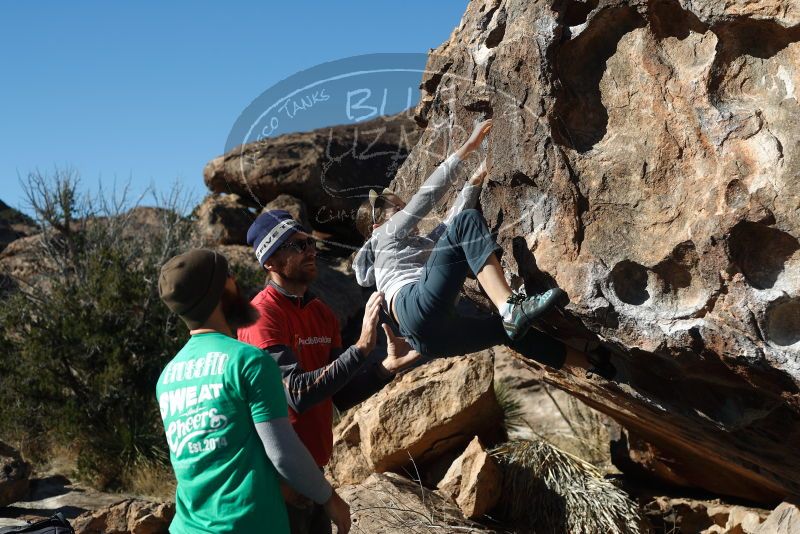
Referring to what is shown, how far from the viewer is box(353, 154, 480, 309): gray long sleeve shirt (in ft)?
15.1

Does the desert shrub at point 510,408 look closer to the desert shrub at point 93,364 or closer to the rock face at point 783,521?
the rock face at point 783,521

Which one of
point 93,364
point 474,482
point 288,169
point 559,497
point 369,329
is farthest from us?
point 288,169

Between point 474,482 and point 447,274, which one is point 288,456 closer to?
point 447,274

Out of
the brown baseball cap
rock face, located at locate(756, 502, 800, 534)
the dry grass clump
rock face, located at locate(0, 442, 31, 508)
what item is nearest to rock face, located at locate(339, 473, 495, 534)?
the dry grass clump

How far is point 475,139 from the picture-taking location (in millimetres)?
4566

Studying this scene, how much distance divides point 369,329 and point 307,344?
337 mm

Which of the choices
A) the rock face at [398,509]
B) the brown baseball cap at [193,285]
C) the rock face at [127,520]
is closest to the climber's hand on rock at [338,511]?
the brown baseball cap at [193,285]

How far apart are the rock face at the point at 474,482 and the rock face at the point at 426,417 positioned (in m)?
0.41

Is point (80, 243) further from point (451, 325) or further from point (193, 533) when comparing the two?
point (193, 533)

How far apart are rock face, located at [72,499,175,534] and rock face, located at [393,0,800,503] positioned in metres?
3.17

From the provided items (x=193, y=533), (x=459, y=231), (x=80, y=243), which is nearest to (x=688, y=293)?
(x=459, y=231)

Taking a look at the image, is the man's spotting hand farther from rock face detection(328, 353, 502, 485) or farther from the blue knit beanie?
rock face detection(328, 353, 502, 485)

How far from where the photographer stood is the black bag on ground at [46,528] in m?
3.84

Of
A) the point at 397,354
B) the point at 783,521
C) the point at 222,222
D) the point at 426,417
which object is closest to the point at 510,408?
the point at 426,417
